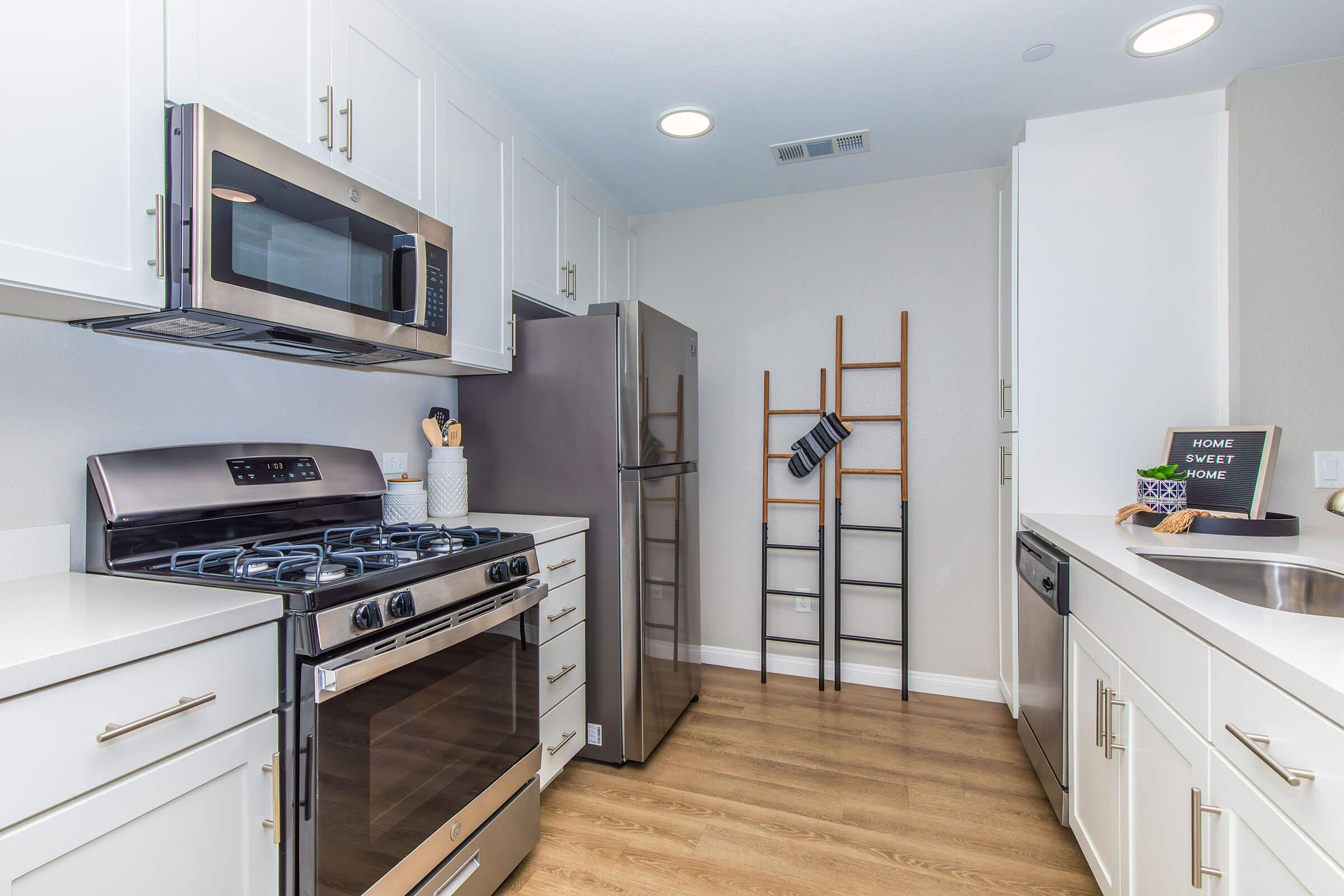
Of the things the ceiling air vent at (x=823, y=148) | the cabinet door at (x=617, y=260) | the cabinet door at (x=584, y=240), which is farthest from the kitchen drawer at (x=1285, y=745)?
the cabinet door at (x=617, y=260)

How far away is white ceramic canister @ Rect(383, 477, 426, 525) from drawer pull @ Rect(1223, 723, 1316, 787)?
79.8 inches

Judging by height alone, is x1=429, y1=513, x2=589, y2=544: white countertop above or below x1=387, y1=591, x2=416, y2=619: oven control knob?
above

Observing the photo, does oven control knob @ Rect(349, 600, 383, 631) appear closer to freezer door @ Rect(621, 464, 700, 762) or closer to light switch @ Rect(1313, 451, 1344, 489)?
freezer door @ Rect(621, 464, 700, 762)

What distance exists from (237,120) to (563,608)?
1.56m

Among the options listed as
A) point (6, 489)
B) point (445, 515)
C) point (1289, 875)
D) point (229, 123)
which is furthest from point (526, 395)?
point (1289, 875)

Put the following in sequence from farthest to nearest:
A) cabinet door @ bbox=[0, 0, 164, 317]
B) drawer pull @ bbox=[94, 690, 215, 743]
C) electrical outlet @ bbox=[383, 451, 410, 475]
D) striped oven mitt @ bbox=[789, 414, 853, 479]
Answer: striped oven mitt @ bbox=[789, 414, 853, 479] → electrical outlet @ bbox=[383, 451, 410, 475] → cabinet door @ bbox=[0, 0, 164, 317] → drawer pull @ bbox=[94, 690, 215, 743]

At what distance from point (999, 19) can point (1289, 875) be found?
2.08m

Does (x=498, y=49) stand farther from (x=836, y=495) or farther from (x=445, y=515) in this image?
(x=836, y=495)

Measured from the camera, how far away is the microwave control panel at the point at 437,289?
6.00ft

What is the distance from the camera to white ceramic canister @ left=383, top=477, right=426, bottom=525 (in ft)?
6.77

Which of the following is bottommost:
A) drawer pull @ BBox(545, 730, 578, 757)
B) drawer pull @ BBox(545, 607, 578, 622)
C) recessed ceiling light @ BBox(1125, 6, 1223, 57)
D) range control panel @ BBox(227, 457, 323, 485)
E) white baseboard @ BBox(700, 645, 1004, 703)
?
white baseboard @ BBox(700, 645, 1004, 703)

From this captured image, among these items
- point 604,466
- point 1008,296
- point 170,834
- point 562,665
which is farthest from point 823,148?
point 170,834

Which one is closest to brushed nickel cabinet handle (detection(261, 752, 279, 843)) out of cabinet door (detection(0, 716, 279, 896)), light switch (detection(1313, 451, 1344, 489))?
cabinet door (detection(0, 716, 279, 896))

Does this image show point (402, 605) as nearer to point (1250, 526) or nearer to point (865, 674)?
point (1250, 526)
